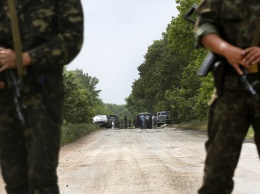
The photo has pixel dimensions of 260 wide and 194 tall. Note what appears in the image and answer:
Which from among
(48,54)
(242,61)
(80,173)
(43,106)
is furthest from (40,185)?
(80,173)

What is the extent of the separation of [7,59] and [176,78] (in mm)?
61146

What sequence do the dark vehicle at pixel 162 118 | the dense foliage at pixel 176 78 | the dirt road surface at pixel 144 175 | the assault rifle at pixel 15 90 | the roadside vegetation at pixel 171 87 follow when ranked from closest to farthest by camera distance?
1. the assault rifle at pixel 15 90
2. the dirt road surface at pixel 144 175
3. the roadside vegetation at pixel 171 87
4. the dense foliage at pixel 176 78
5. the dark vehicle at pixel 162 118

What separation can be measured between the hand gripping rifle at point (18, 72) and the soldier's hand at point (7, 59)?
30 mm

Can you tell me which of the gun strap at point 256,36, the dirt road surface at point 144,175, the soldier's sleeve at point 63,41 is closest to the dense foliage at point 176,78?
the dirt road surface at point 144,175

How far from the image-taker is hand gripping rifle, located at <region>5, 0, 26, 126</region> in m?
3.87

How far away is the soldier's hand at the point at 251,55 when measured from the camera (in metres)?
3.61

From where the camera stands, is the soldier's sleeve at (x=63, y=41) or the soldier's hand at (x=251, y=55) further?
the soldier's sleeve at (x=63, y=41)

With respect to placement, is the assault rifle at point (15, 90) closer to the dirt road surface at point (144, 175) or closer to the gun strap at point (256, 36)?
Answer: the gun strap at point (256, 36)

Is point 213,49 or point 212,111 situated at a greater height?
point 213,49

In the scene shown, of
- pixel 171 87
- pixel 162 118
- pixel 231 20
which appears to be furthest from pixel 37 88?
pixel 162 118

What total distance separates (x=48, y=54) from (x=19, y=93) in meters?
0.27

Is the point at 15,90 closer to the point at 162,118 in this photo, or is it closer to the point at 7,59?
the point at 7,59

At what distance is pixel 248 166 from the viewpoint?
12266 millimetres

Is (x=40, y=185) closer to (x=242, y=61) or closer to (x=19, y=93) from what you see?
(x=19, y=93)
